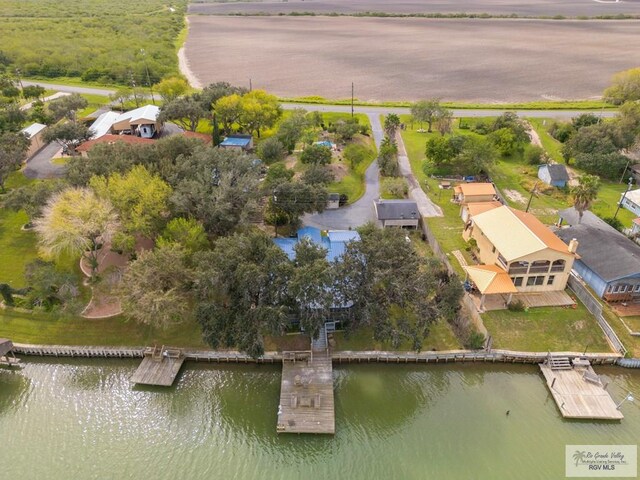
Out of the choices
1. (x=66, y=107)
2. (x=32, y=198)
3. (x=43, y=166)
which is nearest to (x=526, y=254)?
(x=32, y=198)

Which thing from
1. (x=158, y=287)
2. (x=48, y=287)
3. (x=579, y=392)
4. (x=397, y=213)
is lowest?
(x=579, y=392)

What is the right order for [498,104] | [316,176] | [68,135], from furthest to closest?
[498,104] < [68,135] < [316,176]

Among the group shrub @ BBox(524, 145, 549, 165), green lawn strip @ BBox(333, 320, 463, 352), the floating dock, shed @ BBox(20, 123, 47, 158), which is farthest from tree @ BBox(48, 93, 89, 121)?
shrub @ BBox(524, 145, 549, 165)

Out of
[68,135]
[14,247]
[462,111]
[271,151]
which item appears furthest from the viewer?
[462,111]

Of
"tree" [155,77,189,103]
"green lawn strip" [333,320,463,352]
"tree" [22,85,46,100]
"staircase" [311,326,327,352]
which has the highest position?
"tree" [155,77,189,103]

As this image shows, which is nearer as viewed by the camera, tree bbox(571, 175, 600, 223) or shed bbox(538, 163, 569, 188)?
tree bbox(571, 175, 600, 223)

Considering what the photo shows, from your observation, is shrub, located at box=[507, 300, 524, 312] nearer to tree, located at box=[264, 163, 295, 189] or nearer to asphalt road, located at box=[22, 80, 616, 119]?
tree, located at box=[264, 163, 295, 189]

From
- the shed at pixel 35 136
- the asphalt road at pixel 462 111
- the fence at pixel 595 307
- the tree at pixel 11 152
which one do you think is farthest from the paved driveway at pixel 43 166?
the fence at pixel 595 307

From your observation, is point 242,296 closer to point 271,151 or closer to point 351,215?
point 351,215

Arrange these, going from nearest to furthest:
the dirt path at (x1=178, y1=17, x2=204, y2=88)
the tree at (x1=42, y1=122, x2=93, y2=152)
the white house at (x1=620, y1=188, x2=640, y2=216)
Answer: the white house at (x1=620, y1=188, x2=640, y2=216)
the tree at (x1=42, y1=122, x2=93, y2=152)
the dirt path at (x1=178, y1=17, x2=204, y2=88)
